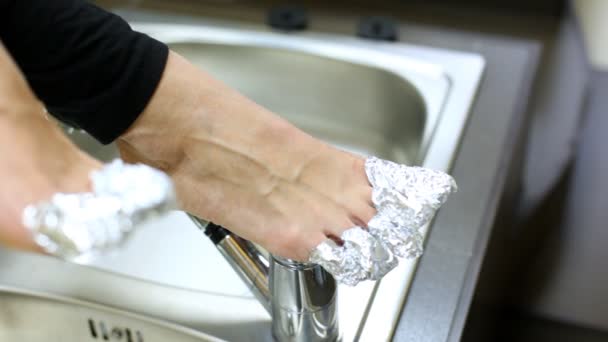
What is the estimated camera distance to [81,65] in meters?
0.44

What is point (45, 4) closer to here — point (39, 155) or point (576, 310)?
point (39, 155)

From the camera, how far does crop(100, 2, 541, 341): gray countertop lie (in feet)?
1.58

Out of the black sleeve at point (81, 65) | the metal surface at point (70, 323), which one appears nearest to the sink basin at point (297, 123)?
the metal surface at point (70, 323)

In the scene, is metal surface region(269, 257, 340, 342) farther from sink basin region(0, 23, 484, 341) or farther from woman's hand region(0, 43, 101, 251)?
woman's hand region(0, 43, 101, 251)

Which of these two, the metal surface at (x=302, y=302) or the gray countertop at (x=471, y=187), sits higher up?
the gray countertop at (x=471, y=187)

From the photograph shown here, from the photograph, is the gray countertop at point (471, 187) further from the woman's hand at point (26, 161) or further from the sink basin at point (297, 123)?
the woman's hand at point (26, 161)

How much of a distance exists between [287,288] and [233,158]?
96mm

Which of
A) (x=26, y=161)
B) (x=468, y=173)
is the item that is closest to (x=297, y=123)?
(x=468, y=173)

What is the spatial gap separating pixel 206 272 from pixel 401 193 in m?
0.32

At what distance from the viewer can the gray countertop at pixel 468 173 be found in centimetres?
48

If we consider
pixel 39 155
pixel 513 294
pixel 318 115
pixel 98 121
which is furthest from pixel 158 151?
pixel 513 294

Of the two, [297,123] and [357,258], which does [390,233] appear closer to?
[357,258]

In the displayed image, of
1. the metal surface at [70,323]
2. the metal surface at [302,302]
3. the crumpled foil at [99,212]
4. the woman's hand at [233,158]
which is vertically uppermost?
the woman's hand at [233,158]

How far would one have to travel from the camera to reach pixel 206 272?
0.66m
